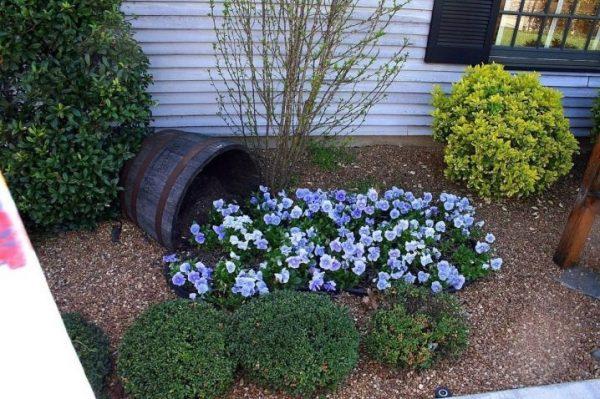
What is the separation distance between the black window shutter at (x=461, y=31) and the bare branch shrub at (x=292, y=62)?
10.5 inches

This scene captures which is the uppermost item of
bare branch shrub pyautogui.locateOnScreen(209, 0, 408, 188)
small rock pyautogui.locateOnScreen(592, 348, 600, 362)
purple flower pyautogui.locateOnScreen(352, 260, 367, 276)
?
bare branch shrub pyautogui.locateOnScreen(209, 0, 408, 188)

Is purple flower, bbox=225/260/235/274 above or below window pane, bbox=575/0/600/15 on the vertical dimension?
below

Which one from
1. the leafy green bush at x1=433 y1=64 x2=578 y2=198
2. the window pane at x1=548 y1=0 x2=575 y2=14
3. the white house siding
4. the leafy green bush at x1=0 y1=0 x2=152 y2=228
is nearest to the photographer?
the leafy green bush at x1=0 y1=0 x2=152 y2=228

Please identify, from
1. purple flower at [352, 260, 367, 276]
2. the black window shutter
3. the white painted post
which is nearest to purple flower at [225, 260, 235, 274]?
purple flower at [352, 260, 367, 276]

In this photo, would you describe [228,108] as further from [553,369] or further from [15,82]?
[553,369]

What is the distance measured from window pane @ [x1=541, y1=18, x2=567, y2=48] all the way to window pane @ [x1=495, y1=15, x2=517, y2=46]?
289 mm

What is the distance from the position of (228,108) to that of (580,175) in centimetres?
274

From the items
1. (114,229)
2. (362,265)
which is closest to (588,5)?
(362,265)

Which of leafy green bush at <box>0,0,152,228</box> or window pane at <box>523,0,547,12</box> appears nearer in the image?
leafy green bush at <box>0,0,152,228</box>

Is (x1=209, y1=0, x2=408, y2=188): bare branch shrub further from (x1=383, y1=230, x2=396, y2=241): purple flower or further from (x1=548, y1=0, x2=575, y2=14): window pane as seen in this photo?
(x1=548, y1=0, x2=575, y2=14): window pane

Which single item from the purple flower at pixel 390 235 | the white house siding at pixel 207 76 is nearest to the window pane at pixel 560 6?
the white house siding at pixel 207 76

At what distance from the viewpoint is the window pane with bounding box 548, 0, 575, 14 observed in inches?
166

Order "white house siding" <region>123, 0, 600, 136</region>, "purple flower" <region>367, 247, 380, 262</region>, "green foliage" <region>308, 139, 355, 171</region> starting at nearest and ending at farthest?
"purple flower" <region>367, 247, 380, 262</region>, "white house siding" <region>123, 0, 600, 136</region>, "green foliage" <region>308, 139, 355, 171</region>

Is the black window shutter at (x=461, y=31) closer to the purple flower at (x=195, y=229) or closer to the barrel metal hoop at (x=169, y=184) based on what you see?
the barrel metal hoop at (x=169, y=184)
